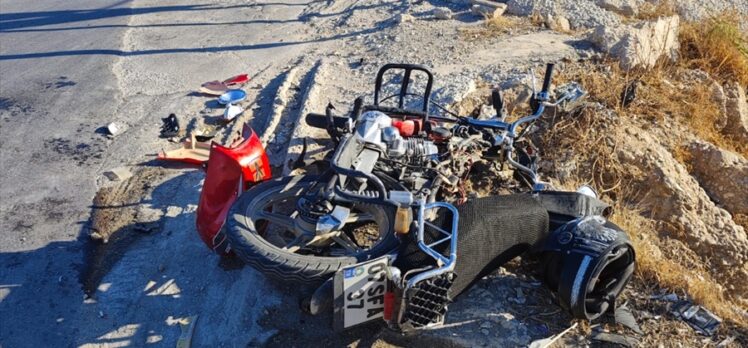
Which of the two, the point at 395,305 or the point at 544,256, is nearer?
the point at 395,305

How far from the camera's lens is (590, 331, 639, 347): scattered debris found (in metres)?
3.78

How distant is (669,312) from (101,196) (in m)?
4.90

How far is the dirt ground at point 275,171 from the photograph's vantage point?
4078 millimetres

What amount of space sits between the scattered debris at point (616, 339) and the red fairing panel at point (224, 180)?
8.68 feet

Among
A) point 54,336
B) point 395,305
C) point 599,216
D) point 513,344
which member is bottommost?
point 54,336

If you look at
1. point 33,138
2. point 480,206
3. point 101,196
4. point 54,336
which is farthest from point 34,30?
point 480,206

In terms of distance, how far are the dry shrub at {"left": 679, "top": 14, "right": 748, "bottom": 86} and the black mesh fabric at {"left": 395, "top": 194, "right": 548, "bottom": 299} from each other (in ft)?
17.5

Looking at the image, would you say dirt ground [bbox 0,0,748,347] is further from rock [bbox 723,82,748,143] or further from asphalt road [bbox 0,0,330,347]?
rock [bbox 723,82,748,143]

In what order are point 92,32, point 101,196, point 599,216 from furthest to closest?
point 92,32, point 101,196, point 599,216

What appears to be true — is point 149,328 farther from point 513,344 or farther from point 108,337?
point 513,344

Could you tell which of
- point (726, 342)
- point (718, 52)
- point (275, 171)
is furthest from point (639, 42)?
point (275, 171)

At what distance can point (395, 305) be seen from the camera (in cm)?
343

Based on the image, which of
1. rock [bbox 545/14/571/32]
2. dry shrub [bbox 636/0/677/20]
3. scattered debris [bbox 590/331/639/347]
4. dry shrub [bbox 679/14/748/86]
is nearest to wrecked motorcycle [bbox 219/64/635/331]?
scattered debris [bbox 590/331/639/347]

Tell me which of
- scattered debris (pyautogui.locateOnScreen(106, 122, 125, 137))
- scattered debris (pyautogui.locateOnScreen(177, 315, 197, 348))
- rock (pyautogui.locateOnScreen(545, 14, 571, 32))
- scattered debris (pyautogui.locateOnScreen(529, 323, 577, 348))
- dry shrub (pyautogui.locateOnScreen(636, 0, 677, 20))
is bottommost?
scattered debris (pyautogui.locateOnScreen(177, 315, 197, 348))
